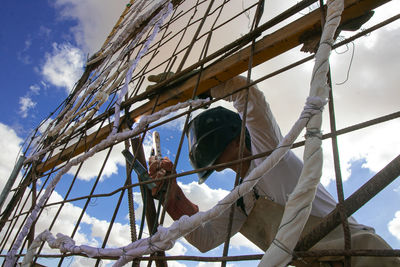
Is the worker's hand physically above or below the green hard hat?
below

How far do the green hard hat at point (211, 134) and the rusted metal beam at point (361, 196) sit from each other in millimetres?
1138

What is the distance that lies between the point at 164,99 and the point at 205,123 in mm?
386

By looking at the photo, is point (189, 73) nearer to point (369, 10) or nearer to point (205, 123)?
point (205, 123)

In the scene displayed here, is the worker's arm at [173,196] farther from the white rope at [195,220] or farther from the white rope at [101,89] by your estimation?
the white rope at [101,89]

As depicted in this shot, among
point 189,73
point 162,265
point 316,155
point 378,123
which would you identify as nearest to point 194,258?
point 316,155

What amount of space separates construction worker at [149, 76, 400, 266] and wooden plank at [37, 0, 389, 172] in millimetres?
99

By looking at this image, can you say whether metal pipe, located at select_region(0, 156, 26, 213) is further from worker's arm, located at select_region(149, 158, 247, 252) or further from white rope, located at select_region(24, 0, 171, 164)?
worker's arm, located at select_region(149, 158, 247, 252)

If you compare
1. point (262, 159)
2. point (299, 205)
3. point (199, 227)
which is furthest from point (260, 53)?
point (199, 227)

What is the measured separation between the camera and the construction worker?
3.52ft

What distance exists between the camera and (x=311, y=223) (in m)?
1.20

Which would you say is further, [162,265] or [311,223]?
[162,265]

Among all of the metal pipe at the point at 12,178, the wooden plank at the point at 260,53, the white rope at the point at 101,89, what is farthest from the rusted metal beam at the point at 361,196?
the metal pipe at the point at 12,178

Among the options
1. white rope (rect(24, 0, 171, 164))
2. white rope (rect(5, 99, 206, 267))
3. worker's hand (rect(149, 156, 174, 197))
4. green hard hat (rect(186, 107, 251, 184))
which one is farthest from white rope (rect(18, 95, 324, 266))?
white rope (rect(24, 0, 171, 164))

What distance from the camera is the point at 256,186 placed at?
1441 millimetres
